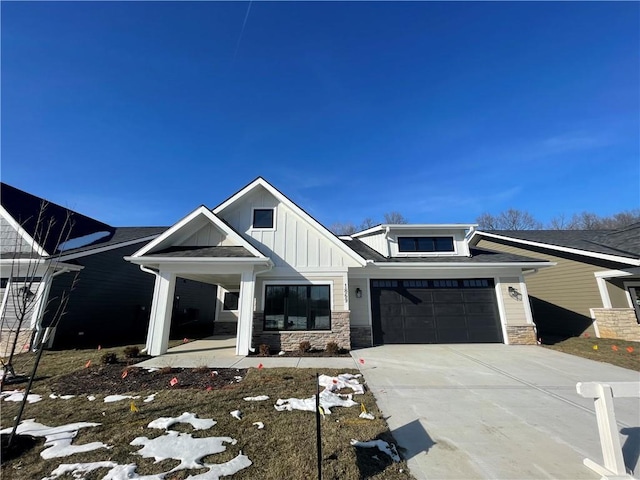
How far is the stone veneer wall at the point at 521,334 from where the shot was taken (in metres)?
10.8

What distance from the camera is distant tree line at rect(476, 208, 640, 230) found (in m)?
32.0

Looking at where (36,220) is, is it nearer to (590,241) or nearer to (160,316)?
(160,316)

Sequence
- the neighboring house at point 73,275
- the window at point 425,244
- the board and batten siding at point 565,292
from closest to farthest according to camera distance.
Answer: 1. the neighboring house at point 73,275
2. the board and batten siding at point 565,292
3. the window at point 425,244

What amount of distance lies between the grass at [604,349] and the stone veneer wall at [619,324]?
42 centimetres

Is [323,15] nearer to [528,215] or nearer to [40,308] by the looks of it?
[40,308]

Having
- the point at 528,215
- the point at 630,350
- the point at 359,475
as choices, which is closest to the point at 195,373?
the point at 359,475

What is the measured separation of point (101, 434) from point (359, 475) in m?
3.62

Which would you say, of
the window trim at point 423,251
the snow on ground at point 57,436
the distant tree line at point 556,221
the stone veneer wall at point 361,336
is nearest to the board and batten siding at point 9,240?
the snow on ground at point 57,436

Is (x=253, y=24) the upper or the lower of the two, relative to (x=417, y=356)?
upper

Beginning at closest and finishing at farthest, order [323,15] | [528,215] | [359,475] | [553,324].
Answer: [359,475] → [323,15] → [553,324] → [528,215]

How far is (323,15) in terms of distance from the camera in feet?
33.3

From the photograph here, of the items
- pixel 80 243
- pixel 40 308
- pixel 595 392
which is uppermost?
pixel 80 243

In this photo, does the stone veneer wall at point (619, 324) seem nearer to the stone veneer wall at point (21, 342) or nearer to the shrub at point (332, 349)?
the shrub at point (332, 349)

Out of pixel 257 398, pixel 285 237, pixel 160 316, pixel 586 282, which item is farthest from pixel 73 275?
pixel 586 282
